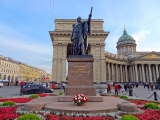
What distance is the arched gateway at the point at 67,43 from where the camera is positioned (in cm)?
3656

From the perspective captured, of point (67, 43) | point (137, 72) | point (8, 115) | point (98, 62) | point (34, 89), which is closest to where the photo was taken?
point (8, 115)

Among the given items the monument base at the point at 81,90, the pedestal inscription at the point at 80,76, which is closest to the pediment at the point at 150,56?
the pedestal inscription at the point at 80,76

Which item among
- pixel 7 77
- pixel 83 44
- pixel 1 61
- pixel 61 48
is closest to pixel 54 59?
pixel 61 48

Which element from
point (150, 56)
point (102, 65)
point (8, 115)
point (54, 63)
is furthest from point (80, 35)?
point (150, 56)

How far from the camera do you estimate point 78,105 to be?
23.2ft

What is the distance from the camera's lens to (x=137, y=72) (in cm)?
7181

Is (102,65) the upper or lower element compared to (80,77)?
upper

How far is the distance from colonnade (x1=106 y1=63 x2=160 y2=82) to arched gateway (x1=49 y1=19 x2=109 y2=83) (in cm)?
3272

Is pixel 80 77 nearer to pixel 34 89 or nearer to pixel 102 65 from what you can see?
pixel 34 89

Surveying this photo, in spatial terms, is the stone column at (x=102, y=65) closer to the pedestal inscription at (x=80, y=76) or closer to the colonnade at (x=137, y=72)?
the pedestal inscription at (x=80, y=76)

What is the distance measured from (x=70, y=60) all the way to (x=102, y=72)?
28.3 meters

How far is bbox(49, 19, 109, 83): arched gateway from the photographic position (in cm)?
3656

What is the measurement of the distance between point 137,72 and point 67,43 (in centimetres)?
5090

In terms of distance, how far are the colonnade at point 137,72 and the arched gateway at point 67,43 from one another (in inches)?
1288
